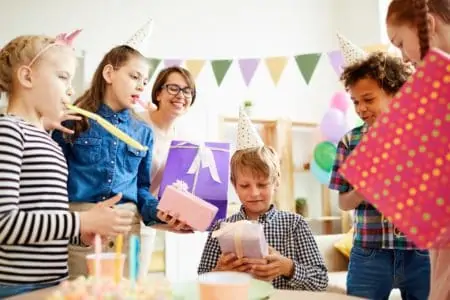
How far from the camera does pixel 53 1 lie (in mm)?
3605

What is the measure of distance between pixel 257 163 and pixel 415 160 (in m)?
0.79

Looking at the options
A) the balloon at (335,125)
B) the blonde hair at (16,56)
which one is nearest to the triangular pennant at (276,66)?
the balloon at (335,125)

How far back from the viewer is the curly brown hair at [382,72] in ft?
4.69

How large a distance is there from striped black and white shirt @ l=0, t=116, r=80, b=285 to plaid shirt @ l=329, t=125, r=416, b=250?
2.61 ft

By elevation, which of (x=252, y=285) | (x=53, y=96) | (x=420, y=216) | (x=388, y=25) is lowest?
(x=252, y=285)

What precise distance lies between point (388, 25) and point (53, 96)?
29.5 inches

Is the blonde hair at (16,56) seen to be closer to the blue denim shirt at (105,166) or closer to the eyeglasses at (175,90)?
the blue denim shirt at (105,166)

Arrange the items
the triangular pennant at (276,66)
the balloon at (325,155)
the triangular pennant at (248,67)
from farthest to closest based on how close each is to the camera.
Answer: the balloon at (325,155) → the triangular pennant at (248,67) → the triangular pennant at (276,66)

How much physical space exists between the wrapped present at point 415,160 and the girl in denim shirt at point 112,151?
2.98ft

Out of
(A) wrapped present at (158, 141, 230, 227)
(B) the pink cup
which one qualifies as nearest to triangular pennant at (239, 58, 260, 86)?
(A) wrapped present at (158, 141, 230, 227)

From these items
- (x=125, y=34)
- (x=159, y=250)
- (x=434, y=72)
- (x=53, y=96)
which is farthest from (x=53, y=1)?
(x=434, y=72)

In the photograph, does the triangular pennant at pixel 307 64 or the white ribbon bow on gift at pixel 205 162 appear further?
the triangular pennant at pixel 307 64

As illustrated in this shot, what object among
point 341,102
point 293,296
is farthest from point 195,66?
point 293,296

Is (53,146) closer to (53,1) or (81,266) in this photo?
(81,266)
